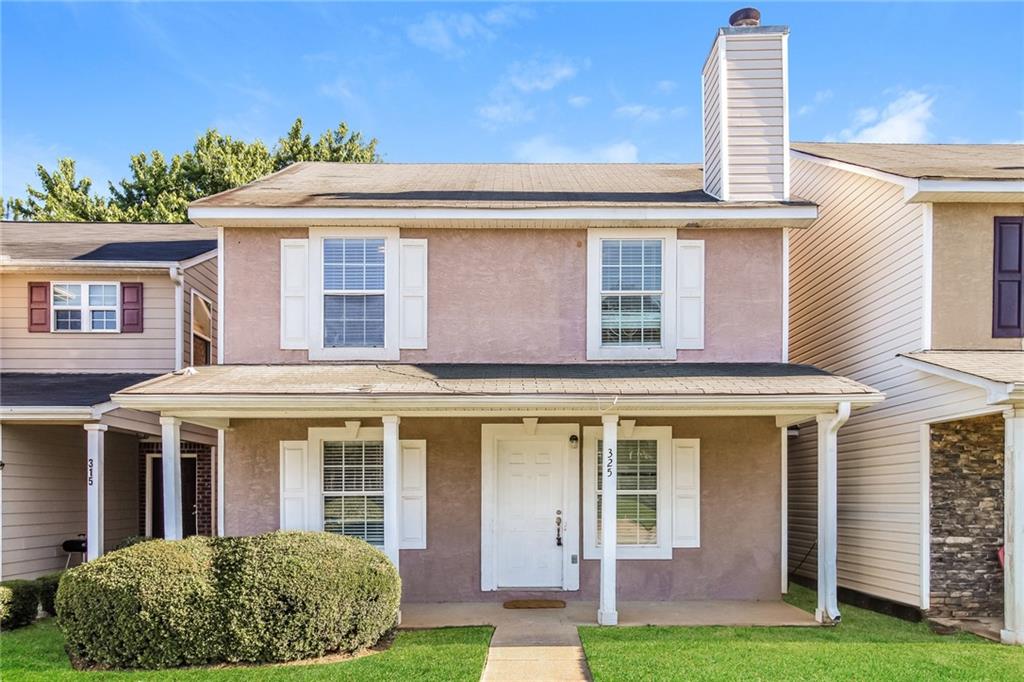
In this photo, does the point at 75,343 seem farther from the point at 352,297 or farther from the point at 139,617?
the point at 139,617

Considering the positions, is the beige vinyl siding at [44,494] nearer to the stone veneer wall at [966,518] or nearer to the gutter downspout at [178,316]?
the gutter downspout at [178,316]

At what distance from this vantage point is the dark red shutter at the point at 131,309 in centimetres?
1149

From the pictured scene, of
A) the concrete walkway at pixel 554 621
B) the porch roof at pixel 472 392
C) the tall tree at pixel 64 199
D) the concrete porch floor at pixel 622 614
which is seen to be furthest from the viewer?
the tall tree at pixel 64 199

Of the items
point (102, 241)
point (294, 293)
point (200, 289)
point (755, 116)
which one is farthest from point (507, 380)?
point (102, 241)

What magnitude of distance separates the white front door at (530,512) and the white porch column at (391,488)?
1.79m

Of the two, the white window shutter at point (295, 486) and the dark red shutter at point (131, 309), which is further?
the dark red shutter at point (131, 309)

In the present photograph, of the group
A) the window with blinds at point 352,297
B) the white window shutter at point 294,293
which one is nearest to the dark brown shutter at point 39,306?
the white window shutter at point 294,293

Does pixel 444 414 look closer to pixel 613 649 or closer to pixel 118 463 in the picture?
pixel 613 649

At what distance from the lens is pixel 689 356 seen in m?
9.33

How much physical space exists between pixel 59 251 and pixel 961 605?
13.6 m

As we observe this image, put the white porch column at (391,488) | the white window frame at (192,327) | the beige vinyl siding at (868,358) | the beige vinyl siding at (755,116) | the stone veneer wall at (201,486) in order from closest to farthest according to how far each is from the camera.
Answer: the white porch column at (391,488)
the beige vinyl siding at (868,358)
the beige vinyl siding at (755,116)
the white window frame at (192,327)
the stone veneer wall at (201,486)

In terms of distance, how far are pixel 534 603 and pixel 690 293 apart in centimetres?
430

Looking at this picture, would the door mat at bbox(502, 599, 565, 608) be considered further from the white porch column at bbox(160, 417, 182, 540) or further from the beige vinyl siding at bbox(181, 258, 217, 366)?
the beige vinyl siding at bbox(181, 258, 217, 366)

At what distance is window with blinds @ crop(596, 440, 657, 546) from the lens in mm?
9312
